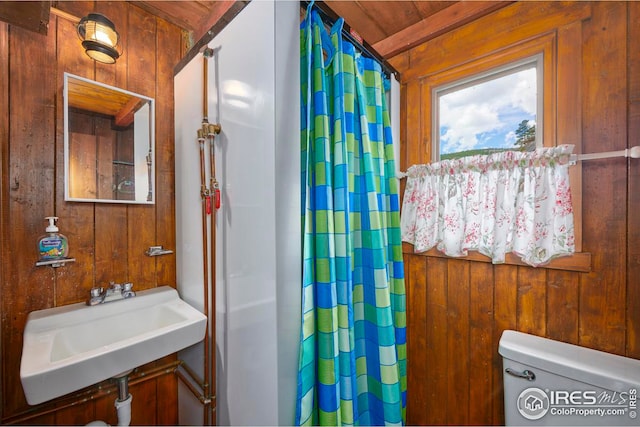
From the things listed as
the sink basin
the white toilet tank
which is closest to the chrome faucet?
the sink basin

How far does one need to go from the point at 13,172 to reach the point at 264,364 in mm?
1232

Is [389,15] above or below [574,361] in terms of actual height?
above

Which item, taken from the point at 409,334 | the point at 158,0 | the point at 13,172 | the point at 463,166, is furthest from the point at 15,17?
the point at 409,334

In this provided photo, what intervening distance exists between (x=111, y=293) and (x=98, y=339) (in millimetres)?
191

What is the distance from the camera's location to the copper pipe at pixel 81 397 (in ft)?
3.17

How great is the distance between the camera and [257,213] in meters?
0.85

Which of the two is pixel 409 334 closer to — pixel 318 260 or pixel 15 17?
pixel 318 260

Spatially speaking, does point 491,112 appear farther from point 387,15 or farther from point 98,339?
point 98,339

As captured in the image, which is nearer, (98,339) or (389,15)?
(98,339)

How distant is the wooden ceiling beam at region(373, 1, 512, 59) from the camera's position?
1.15 meters

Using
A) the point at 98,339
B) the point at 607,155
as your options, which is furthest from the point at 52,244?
the point at 607,155

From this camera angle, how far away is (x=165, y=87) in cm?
135

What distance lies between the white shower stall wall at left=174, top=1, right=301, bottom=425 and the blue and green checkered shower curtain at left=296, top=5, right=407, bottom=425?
58mm

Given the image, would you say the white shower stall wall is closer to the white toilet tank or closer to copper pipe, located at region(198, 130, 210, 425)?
copper pipe, located at region(198, 130, 210, 425)
